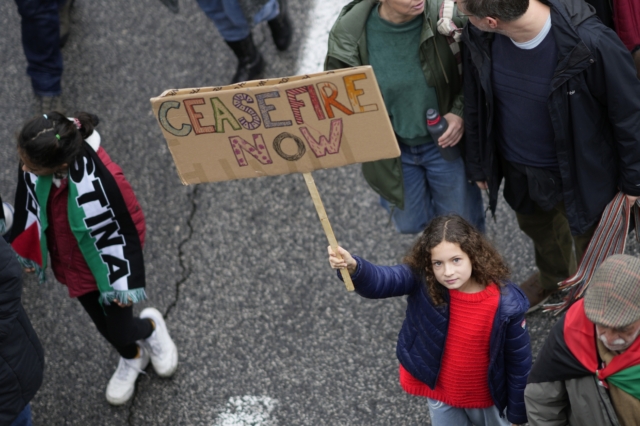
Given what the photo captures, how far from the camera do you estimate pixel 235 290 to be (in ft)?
14.9

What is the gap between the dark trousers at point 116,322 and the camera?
3.89 m

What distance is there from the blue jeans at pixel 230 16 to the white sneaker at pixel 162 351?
6.44 ft

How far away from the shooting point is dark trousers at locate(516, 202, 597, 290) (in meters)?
3.74

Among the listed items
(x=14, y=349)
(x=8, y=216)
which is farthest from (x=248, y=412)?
(x=8, y=216)

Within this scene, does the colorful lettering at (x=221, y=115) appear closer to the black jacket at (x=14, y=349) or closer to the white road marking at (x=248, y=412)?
the black jacket at (x=14, y=349)

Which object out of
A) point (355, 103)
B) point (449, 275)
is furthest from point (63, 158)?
point (449, 275)

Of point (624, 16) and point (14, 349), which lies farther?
point (14, 349)

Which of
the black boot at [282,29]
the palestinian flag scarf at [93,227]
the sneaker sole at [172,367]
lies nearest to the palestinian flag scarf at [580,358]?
the palestinian flag scarf at [93,227]

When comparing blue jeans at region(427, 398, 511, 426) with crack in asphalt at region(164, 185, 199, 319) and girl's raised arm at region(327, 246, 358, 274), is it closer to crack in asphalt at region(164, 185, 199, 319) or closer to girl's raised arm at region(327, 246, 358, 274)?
girl's raised arm at region(327, 246, 358, 274)

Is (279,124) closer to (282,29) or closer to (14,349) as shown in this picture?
(14,349)

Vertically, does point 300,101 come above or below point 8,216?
above

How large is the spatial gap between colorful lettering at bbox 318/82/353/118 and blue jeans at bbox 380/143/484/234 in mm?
1072

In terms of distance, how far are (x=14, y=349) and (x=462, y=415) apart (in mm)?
1872

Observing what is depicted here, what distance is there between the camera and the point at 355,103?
266 centimetres
